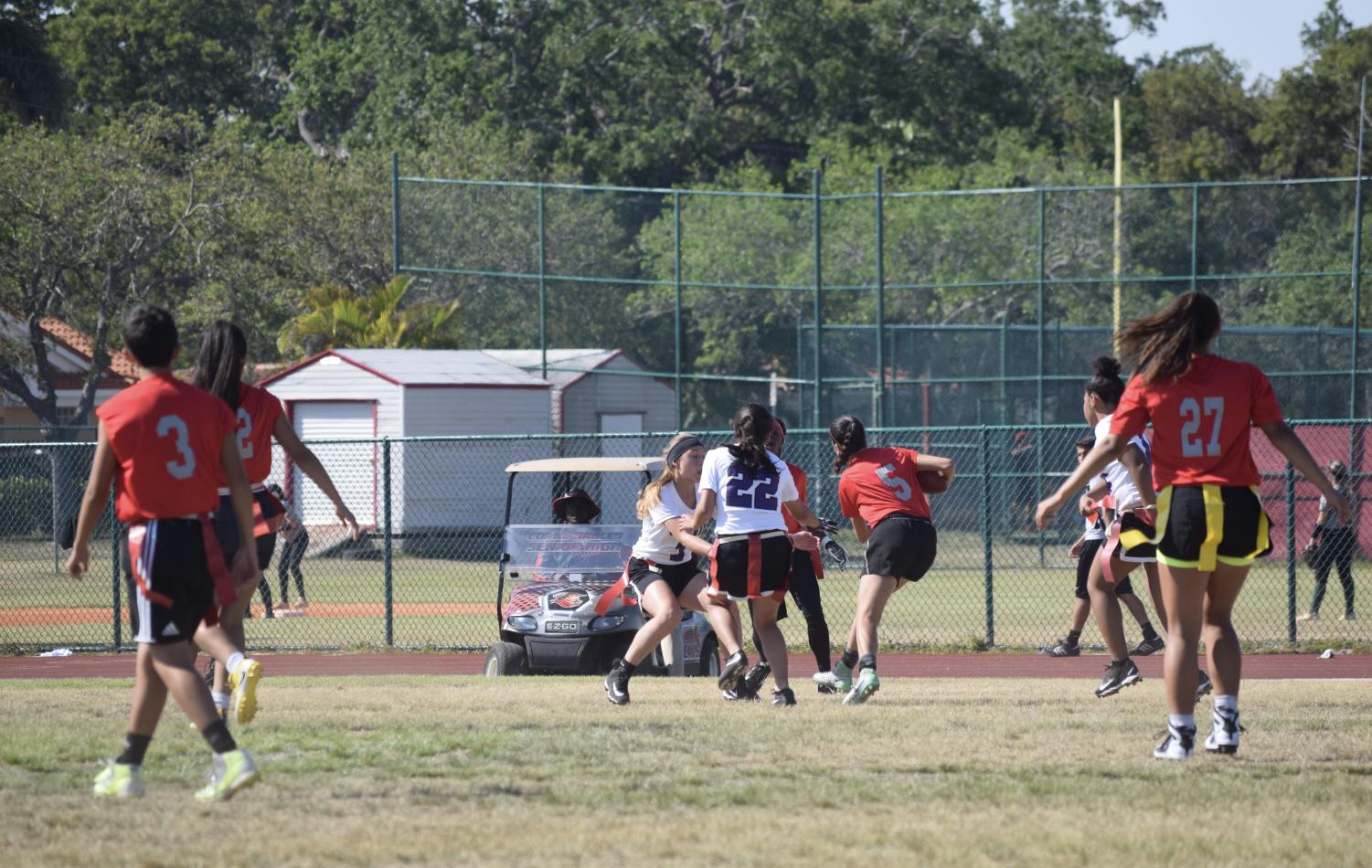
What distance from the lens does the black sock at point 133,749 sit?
6238mm

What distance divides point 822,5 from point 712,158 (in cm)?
572

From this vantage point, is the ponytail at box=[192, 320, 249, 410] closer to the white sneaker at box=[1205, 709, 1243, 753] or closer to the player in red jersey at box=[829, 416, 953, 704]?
the player in red jersey at box=[829, 416, 953, 704]

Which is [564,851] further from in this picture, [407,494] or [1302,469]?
[407,494]

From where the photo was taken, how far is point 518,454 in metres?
26.3

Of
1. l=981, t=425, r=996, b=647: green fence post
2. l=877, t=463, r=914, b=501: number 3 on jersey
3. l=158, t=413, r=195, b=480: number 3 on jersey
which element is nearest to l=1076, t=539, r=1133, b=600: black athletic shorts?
l=877, t=463, r=914, b=501: number 3 on jersey

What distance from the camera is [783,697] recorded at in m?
9.40

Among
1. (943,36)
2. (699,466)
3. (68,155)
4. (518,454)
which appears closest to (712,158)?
(943,36)

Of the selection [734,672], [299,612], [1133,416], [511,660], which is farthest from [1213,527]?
[299,612]

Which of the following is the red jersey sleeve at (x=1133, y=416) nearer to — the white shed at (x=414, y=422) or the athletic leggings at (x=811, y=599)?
the athletic leggings at (x=811, y=599)

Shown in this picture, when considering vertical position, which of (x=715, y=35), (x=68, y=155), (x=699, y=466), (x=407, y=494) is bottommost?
(x=407, y=494)

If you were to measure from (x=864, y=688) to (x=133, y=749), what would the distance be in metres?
4.30

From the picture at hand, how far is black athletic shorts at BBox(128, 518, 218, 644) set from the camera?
6.11 meters

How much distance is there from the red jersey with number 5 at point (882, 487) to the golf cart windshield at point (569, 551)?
10.4 feet

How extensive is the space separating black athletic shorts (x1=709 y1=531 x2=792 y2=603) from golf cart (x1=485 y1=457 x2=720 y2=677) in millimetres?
2584
